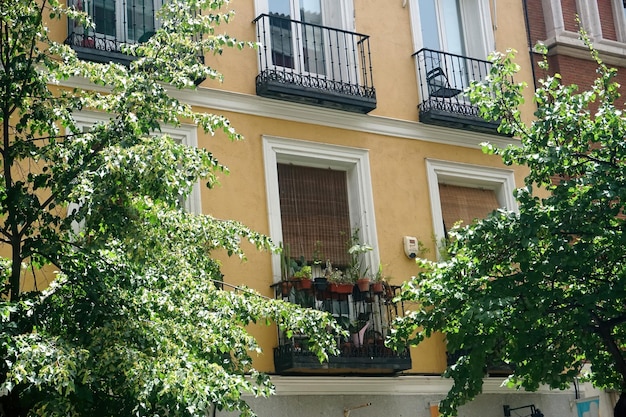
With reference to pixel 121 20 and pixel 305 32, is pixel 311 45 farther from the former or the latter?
pixel 121 20

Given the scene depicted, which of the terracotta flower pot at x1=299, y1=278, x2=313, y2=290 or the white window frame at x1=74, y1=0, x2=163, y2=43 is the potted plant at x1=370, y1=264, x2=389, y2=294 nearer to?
the terracotta flower pot at x1=299, y1=278, x2=313, y2=290

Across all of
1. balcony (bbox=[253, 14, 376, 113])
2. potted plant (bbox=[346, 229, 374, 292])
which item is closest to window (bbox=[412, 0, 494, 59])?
balcony (bbox=[253, 14, 376, 113])

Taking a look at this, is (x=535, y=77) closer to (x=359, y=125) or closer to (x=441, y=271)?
(x=359, y=125)

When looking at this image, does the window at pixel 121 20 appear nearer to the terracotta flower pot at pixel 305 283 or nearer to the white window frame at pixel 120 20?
the white window frame at pixel 120 20

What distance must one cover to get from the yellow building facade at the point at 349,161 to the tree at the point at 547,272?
85.7 inches

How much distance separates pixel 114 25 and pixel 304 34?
308 centimetres

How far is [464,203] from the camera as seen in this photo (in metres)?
16.5

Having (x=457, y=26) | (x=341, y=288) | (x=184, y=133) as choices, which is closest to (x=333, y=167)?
(x=341, y=288)

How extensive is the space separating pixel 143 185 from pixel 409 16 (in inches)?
372

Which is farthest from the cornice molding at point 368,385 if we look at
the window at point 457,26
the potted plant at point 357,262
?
the window at point 457,26

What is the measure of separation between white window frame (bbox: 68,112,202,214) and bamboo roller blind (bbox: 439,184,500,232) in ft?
14.5

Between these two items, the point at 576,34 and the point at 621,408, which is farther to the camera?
the point at 576,34

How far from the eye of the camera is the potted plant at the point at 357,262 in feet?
46.2

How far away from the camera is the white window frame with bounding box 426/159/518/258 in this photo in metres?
15.8
